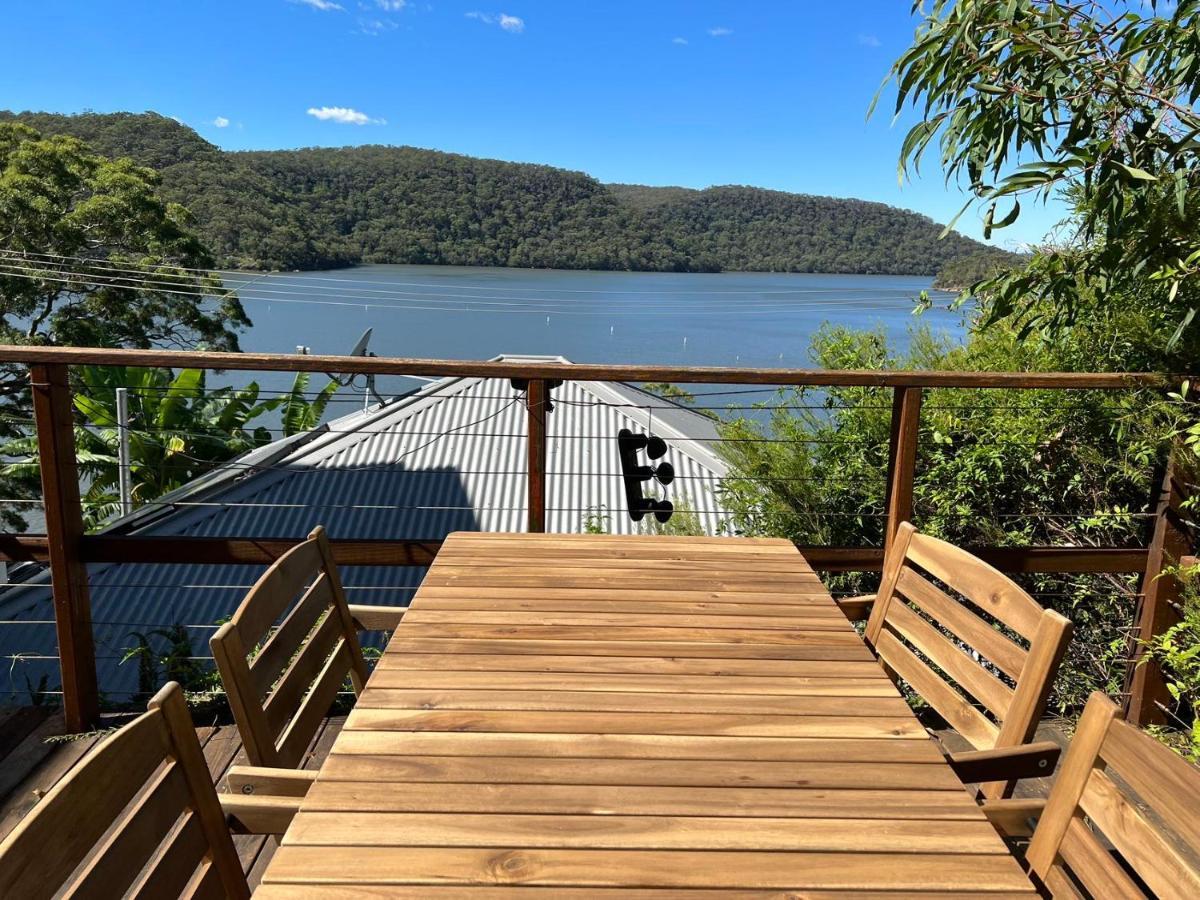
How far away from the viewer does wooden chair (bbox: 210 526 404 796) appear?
54.6 inches

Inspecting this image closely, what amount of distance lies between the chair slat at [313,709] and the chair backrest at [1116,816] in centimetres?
127

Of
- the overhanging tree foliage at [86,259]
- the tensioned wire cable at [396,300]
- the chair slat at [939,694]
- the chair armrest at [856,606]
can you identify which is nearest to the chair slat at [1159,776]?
the chair slat at [939,694]

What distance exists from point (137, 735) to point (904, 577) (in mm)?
1645

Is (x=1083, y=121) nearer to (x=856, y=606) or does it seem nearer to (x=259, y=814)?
(x=856, y=606)

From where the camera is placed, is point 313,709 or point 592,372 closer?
point 313,709

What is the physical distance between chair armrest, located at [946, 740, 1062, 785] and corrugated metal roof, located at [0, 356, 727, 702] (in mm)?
8077

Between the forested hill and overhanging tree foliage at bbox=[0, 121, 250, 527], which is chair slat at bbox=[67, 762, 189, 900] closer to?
overhanging tree foliage at bbox=[0, 121, 250, 527]

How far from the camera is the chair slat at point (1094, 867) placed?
3.68 feet

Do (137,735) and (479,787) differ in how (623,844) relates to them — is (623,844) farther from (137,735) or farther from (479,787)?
(137,735)

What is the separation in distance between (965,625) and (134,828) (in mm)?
1518

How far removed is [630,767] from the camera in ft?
3.98

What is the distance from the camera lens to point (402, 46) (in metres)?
28.4

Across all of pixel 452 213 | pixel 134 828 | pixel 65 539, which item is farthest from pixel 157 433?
pixel 134 828

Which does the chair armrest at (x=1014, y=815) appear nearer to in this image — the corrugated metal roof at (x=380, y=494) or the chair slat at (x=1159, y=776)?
the chair slat at (x=1159, y=776)
